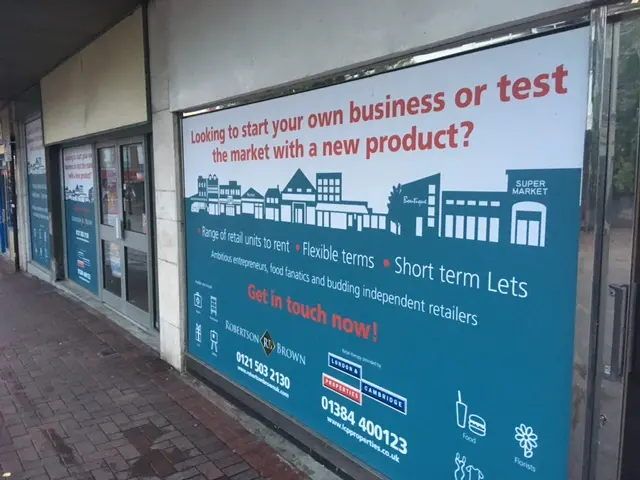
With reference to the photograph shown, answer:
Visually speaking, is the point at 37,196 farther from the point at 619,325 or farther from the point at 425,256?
the point at 619,325

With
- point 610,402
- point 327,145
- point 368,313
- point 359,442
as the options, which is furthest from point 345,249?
point 610,402

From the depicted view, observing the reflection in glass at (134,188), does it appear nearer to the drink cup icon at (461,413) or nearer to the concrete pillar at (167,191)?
the concrete pillar at (167,191)

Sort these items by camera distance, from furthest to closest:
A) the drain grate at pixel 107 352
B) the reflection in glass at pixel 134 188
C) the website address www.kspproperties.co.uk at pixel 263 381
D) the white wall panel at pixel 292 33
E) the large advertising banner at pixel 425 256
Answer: the reflection in glass at pixel 134 188, the drain grate at pixel 107 352, the website address www.kspproperties.co.uk at pixel 263 381, the white wall panel at pixel 292 33, the large advertising banner at pixel 425 256

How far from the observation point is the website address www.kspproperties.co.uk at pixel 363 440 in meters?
2.67

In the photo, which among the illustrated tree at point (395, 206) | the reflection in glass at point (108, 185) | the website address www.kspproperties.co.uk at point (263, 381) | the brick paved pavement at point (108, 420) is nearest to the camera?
the illustrated tree at point (395, 206)

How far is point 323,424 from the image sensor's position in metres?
3.12

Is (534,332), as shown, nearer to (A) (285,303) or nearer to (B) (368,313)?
(B) (368,313)

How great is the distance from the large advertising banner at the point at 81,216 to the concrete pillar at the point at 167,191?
9.60 ft

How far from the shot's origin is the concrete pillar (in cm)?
438

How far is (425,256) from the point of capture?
7.77 ft

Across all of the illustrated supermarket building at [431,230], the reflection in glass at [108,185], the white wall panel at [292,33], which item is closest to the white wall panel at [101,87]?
the reflection in glass at [108,185]

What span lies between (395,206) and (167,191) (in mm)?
2660

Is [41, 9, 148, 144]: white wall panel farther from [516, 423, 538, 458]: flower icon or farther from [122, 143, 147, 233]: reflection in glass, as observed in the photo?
[516, 423, 538, 458]: flower icon

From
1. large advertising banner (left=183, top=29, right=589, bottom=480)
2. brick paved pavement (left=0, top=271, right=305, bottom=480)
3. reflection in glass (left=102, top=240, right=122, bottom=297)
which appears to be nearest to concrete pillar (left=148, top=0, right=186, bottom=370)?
brick paved pavement (left=0, top=271, right=305, bottom=480)
